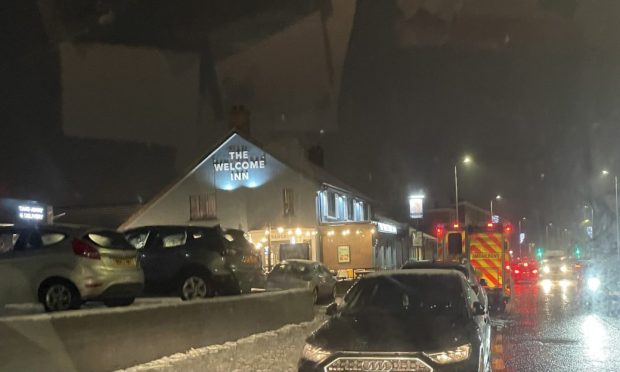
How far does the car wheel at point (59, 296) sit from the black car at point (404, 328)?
15.2 feet

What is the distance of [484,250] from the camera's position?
81.8 ft

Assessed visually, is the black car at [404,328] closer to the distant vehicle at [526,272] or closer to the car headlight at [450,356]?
the car headlight at [450,356]

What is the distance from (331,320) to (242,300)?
4.91 m

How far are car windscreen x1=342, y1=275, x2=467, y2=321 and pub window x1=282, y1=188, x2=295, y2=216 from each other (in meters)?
31.3

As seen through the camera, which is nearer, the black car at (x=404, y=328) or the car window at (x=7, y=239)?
the black car at (x=404, y=328)

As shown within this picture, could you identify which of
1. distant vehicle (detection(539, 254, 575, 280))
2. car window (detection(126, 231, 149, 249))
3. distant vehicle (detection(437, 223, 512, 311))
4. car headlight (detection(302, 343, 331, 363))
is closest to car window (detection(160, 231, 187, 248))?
car window (detection(126, 231, 149, 249))

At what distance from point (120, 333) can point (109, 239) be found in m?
3.19

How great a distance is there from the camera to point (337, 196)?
1810 inches

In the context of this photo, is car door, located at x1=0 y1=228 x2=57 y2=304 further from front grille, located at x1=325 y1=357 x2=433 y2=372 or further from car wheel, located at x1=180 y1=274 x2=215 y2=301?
front grille, located at x1=325 y1=357 x2=433 y2=372

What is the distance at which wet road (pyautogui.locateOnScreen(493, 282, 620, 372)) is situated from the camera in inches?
474

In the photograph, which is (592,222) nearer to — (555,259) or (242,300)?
(555,259)

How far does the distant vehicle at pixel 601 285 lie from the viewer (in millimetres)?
22906

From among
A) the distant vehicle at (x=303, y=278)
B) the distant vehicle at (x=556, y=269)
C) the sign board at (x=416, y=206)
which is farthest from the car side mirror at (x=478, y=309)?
the sign board at (x=416, y=206)

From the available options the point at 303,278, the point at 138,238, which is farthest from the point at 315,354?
the point at 303,278
